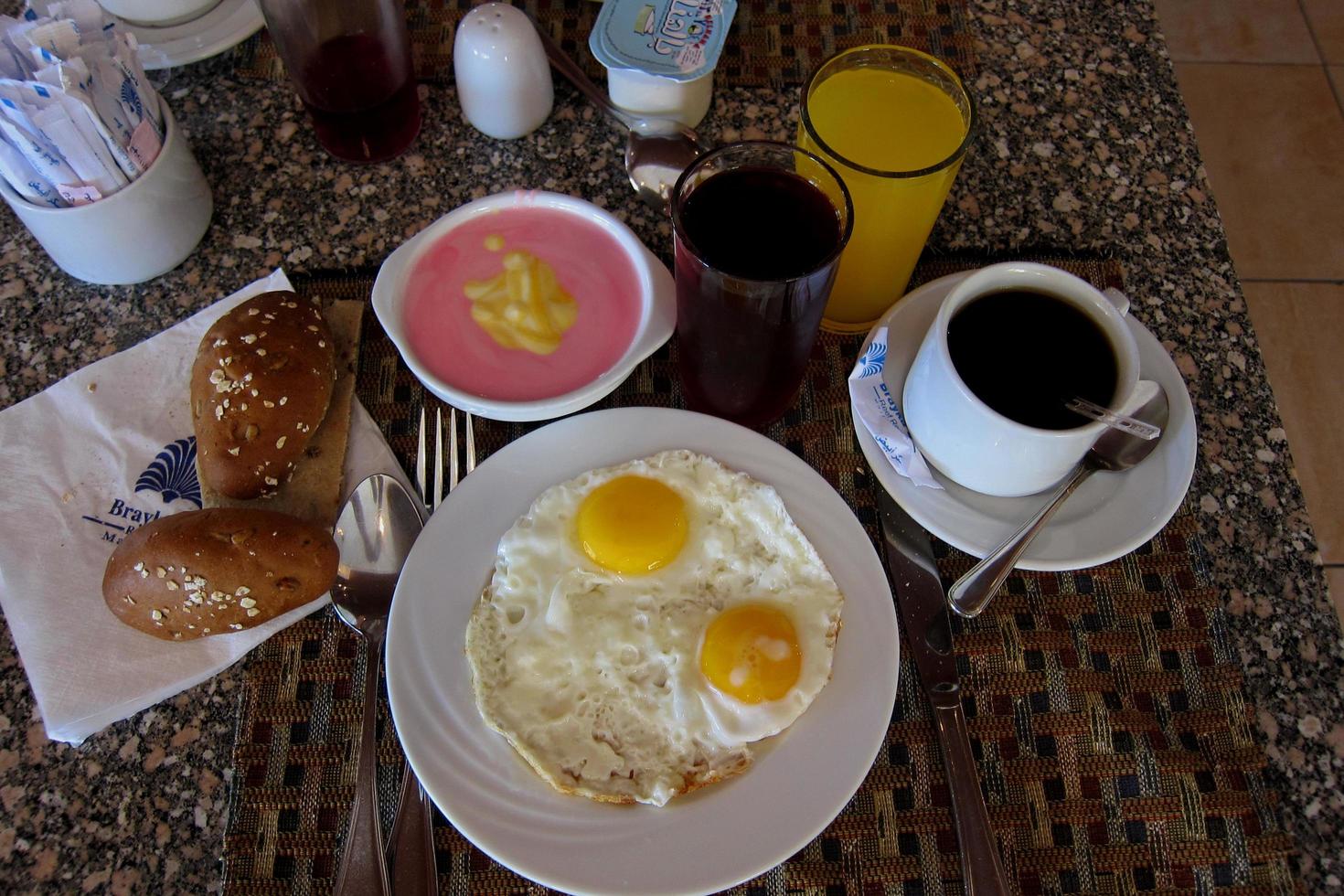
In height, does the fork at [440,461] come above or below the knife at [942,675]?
above

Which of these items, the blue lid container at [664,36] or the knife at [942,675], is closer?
the knife at [942,675]

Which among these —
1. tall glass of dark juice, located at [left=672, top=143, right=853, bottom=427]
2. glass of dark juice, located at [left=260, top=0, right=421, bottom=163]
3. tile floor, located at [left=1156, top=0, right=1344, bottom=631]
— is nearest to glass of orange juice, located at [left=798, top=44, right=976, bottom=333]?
tall glass of dark juice, located at [left=672, top=143, right=853, bottom=427]

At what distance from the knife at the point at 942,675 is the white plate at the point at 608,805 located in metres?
0.10

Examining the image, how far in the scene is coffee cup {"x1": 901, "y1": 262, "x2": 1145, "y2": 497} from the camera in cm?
93

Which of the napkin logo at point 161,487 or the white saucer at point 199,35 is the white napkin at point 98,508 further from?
the white saucer at point 199,35

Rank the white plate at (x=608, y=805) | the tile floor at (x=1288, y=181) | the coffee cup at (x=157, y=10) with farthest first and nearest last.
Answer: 1. the tile floor at (x=1288, y=181)
2. the coffee cup at (x=157, y=10)
3. the white plate at (x=608, y=805)

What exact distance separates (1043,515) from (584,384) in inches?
21.3

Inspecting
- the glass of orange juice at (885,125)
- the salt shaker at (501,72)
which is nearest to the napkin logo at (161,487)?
the salt shaker at (501,72)

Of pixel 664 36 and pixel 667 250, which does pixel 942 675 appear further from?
pixel 664 36

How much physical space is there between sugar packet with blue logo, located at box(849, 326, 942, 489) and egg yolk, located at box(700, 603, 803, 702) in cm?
22

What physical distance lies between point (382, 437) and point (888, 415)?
0.62 meters

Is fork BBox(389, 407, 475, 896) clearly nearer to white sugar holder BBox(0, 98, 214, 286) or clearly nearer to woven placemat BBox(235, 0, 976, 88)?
white sugar holder BBox(0, 98, 214, 286)

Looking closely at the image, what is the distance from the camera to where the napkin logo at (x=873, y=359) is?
1.05 m

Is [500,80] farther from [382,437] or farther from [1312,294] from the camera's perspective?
[1312,294]
